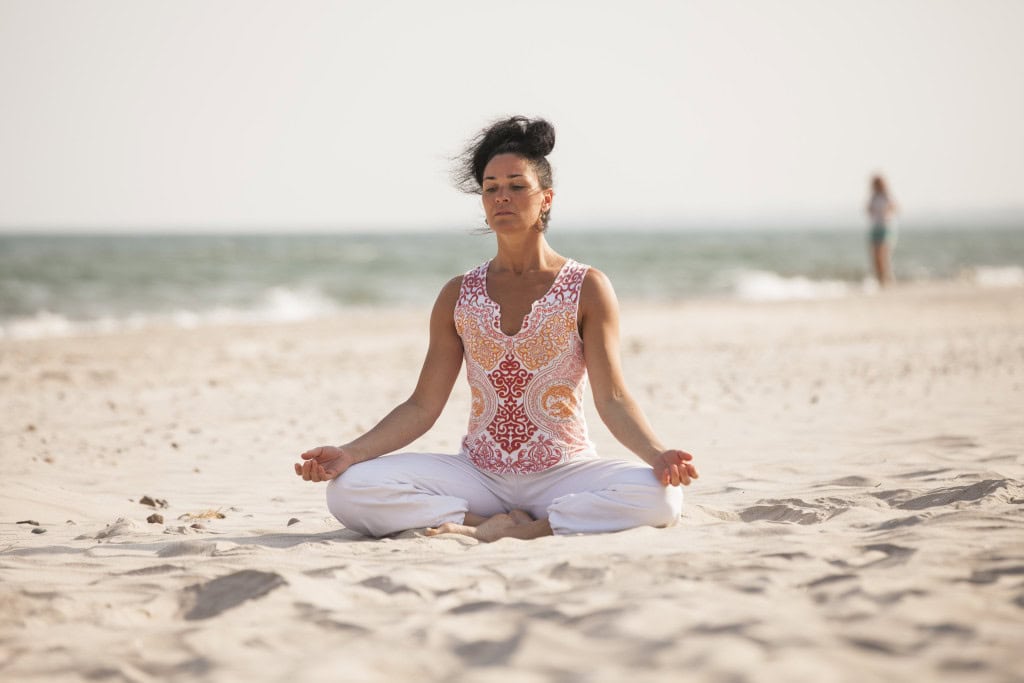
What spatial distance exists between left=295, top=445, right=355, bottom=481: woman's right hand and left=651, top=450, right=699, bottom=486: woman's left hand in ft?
4.10

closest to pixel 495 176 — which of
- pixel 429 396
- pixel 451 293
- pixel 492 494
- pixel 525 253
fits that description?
pixel 525 253

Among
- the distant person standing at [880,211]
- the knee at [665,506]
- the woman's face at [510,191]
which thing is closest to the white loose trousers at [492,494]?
the knee at [665,506]

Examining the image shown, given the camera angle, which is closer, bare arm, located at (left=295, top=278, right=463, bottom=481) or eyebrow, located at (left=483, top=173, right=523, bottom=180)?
eyebrow, located at (left=483, top=173, right=523, bottom=180)

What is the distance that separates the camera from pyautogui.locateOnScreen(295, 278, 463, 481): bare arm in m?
4.26

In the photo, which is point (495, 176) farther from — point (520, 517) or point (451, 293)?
point (520, 517)

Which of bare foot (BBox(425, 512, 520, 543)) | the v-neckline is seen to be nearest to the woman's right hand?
bare foot (BBox(425, 512, 520, 543))

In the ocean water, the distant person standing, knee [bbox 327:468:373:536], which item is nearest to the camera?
knee [bbox 327:468:373:536]

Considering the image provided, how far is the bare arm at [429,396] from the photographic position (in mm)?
4258

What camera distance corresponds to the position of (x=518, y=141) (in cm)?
422

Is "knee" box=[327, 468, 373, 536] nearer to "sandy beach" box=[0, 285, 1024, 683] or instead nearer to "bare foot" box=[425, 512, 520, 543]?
"sandy beach" box=[0, 285, 1024, 683]

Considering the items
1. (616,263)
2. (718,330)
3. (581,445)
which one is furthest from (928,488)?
(616,263)

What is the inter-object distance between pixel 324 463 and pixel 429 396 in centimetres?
55

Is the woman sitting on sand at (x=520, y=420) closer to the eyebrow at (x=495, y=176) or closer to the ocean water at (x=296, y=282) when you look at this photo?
the eyebrow at (x=495, y=176)

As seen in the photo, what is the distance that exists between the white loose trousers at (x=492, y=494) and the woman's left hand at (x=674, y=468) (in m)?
0.08
